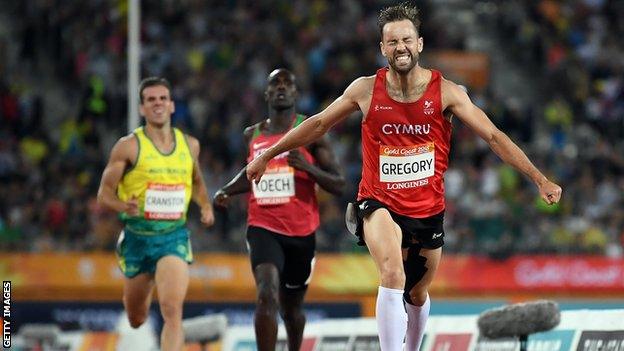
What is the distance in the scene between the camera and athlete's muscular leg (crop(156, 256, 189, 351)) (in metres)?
11.7

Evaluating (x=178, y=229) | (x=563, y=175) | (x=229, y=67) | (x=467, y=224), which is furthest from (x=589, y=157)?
(x=178, y=229)

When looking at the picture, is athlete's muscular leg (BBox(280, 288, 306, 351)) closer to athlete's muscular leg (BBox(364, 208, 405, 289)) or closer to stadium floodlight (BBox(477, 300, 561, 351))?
stadium floodlight (BBox(477, 300, 561, 351))

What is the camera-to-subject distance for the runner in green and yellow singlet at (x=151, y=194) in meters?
12.1

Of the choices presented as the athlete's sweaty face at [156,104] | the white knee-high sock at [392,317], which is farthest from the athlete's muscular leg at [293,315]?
the white knee-high sock at [392,317]

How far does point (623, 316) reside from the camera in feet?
34.3

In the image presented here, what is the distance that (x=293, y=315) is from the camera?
11922 millimetres

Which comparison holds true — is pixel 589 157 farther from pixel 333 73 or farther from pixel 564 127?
pixel 333 73

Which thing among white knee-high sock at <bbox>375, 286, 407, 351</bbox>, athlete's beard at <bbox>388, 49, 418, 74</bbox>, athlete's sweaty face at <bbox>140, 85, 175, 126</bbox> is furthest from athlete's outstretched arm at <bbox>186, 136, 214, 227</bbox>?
white knee-high sock at <bbox>375, 286, 407, 351</bbox>

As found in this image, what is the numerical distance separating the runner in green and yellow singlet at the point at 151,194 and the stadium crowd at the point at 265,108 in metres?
8.69

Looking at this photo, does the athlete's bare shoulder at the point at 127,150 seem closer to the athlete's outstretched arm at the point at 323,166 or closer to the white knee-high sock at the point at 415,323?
the athlete's outstretched arm at the point at 323,166

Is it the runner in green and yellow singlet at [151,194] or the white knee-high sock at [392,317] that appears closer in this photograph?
A: the white knee-high sock at [392,317]

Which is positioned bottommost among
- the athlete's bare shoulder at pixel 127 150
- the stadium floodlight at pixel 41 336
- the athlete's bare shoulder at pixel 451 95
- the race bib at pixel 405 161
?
the stadium floodlight at pixel 41 336

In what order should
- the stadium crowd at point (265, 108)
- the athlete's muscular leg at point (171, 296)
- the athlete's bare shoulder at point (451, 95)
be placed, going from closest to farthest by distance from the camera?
the athlete's bare shoulder at point (451, 95)
the athlete's muscular leg at point (171, 296)
the stadium crowd at point (265, 108)

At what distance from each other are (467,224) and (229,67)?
19.1 ft
